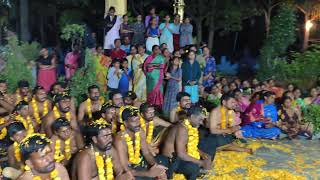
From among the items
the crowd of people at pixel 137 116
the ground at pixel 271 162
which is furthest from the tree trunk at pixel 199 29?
the ground at pixel 271 162

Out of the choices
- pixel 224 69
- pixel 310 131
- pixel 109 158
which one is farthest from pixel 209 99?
pixel 224 69

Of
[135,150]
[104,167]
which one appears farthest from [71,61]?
[104,167]

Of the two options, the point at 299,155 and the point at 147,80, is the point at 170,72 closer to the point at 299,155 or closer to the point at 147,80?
the point at 147,80

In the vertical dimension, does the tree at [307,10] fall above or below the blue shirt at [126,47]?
above

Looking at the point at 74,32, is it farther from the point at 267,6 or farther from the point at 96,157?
the point at 267,6

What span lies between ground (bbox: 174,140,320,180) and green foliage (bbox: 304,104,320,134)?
1.75ft

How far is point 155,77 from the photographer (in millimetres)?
10523

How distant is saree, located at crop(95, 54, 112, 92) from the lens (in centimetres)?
1000

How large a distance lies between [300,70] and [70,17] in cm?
805

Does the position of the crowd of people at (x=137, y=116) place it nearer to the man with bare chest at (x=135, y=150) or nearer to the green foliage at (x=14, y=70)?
the man with bare chest at (x=135, y=150)

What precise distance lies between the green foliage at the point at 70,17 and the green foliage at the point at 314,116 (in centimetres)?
949

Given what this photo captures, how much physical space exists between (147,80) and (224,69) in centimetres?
845

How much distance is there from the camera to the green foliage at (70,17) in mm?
16953

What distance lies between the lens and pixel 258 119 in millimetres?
9609
